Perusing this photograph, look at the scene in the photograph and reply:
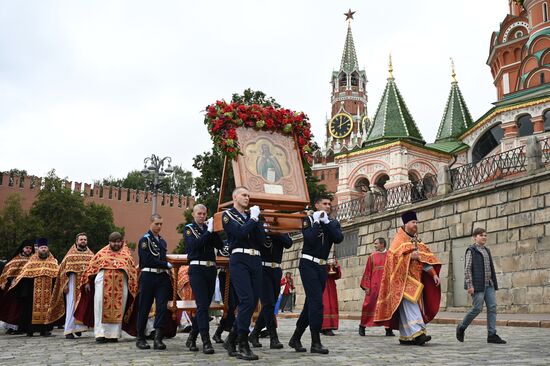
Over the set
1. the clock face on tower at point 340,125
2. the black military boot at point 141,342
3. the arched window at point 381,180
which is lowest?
the black military boot at point 141,342

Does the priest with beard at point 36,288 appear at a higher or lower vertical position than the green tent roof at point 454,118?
lower

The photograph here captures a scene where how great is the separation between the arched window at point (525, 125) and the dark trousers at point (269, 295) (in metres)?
25.4

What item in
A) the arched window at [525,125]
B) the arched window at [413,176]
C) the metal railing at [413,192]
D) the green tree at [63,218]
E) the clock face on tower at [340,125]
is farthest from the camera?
the clock face on tower at [340,125]

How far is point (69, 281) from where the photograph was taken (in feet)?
37.2

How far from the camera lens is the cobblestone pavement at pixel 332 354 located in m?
6.41

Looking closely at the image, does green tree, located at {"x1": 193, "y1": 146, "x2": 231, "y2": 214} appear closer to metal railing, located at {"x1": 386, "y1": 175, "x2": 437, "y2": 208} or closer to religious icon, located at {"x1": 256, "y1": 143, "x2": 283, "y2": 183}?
metal railing, located at {"x1": 386, "y1": 175, "x2": 437, "y2": 208}

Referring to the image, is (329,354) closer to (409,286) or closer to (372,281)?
(409,286)

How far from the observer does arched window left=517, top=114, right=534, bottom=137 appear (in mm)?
30112

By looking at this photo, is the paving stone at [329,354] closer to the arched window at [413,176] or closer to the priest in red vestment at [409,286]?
the priest in red vestment at [409,286]

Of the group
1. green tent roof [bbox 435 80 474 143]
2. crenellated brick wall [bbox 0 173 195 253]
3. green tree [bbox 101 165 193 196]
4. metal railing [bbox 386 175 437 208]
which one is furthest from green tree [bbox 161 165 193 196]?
metal railing [bbox 386 175 437 208]

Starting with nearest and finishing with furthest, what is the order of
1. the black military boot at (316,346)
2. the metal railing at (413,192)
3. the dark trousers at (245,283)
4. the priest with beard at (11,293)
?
1. the dark trousers at (245,283)
2. the black military boot at (316,346)
3. the priest with beard at (11,293)
4. the metal railing at (413,192)

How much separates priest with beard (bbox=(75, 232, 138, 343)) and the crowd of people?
0.05 feet

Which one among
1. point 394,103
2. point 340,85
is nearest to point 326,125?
point 340,85

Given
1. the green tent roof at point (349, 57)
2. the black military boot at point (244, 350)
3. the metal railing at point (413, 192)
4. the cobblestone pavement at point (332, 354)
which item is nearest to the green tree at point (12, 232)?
the metal railing at point (413, 192)
